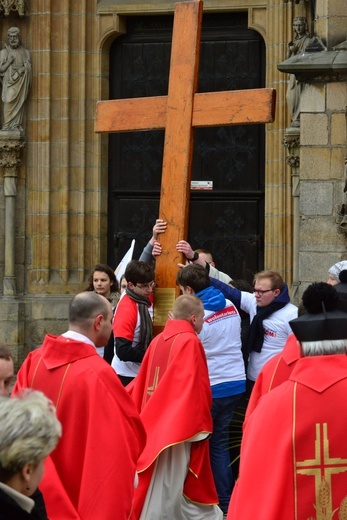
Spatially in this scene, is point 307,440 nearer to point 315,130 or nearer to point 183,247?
point 183,247

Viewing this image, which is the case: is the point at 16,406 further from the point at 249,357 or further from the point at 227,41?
the point at 227,41

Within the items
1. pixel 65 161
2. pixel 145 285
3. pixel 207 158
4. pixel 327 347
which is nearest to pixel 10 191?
pixel 65 161

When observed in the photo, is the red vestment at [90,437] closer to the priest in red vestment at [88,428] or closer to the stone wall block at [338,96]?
the priest in red vestment at [88,428]

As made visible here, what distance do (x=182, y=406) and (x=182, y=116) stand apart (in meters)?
1.93

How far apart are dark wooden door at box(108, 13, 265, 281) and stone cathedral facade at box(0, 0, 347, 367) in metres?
0.17

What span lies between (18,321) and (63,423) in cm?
933

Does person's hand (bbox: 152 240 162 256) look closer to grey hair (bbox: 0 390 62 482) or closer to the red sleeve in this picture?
the red sleeve

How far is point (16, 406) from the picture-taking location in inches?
142

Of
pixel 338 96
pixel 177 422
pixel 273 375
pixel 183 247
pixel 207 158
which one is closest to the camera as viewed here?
pixel 273 375

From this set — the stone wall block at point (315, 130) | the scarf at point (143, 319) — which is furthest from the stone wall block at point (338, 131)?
the scarf at point (143, 319)

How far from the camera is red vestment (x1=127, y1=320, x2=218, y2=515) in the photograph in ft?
25.1

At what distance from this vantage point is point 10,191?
15.2 metres

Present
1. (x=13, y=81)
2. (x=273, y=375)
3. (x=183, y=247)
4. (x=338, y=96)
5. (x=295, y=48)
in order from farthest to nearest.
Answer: (x=13, y=81), (x=295, y=48), (x=338, y=96), (x=183, y=247), (x=273, y=375)

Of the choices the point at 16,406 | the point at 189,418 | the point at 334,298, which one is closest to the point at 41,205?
the point at 189,418
